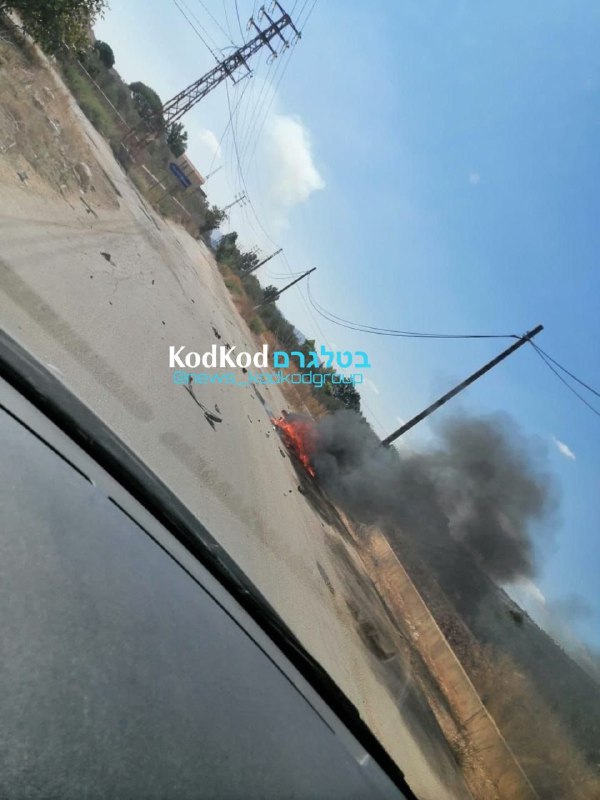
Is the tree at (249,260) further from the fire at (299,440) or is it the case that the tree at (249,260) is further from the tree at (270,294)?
the fire at (299,440)

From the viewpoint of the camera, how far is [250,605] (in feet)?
6.54

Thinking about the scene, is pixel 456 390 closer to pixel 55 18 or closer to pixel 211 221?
pixel 55 18

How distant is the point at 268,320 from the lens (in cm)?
3812

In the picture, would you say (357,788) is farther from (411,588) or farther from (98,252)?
(411,588)

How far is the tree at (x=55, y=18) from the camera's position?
424 inches

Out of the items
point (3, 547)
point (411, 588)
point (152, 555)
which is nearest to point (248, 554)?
point (152, 555)

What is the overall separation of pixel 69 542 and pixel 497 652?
40.3 ft

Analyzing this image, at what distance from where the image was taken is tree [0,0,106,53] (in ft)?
35.3

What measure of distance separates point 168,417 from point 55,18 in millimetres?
10713

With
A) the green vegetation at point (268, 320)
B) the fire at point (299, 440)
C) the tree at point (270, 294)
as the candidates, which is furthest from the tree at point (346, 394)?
the fire at point (299, 440)

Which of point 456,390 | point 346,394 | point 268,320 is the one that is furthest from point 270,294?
point 456,390

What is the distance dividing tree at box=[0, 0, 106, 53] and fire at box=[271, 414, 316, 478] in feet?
34.5

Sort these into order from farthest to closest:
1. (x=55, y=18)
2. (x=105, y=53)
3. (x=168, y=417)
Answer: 1. (x=105, y=53)
2. (x=55, y=18)
3. (x=168, y=417)

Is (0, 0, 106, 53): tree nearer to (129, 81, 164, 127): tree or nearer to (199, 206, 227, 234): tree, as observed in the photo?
(199, 206, 227, 234): tree
